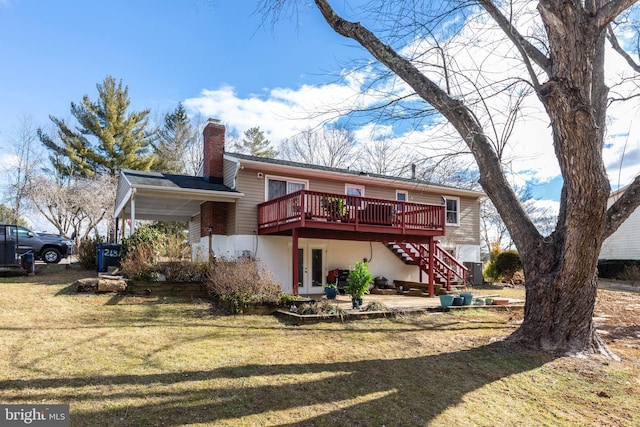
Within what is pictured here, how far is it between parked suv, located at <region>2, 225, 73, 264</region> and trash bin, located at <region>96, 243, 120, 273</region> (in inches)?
222

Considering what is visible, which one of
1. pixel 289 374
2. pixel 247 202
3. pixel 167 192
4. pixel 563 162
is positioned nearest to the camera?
pixel 289 374

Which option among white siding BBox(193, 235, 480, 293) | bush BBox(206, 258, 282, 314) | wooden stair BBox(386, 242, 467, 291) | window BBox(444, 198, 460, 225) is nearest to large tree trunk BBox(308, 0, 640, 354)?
bush BBox(206, 258, 282, 314)

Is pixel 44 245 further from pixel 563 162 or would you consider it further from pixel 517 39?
pixel 563 162

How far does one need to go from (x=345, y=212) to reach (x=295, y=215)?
5.90 ft

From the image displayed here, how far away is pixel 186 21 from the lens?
8.30m

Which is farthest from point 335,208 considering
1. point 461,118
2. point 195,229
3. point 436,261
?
point 195,229

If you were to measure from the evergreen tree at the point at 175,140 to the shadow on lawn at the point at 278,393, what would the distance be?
98.3ft

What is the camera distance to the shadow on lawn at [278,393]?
3822mm

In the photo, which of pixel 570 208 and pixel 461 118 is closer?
pixel 570 208

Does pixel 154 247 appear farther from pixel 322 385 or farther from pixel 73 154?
pixel 73 154

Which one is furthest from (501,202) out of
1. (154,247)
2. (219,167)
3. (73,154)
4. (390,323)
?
(73,154)

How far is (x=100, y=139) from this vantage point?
30625 millimetres

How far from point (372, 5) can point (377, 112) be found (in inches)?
71.2

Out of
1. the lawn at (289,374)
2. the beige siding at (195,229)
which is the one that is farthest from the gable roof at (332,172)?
the lawn at (289,374)
